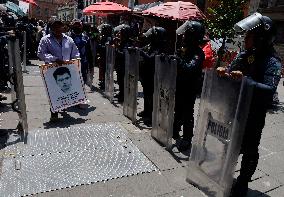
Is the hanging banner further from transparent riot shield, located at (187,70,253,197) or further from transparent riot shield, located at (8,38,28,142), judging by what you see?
transparent riot shield, located at (187,70,253,197)

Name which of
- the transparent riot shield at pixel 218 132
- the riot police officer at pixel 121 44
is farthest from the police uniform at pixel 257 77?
the riot police officer at pixel 121 44

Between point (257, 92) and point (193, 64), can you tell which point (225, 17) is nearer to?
point (193, 64)

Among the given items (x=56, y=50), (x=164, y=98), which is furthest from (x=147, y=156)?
(x=56, y=50)

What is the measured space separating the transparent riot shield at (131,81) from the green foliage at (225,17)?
4.74m

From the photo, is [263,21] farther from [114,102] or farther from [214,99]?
[114,102]

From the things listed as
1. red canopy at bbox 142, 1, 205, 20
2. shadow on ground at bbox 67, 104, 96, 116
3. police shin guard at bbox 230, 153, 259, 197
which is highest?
red canopy at bbox 142, 1, 205, 20

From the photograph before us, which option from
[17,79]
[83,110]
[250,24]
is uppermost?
[250,24]

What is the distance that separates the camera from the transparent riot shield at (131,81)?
19.0 feet

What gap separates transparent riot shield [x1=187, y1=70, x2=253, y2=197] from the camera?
10.5 feet

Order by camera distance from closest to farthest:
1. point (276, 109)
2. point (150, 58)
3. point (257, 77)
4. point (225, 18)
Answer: point (257, 77) → point (150, 58) → point (276, 109) → point (225, 18)

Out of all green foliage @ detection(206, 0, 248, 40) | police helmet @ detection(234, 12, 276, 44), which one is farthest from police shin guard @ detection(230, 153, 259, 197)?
green foliage @ detection(206, 0, 248, 40)

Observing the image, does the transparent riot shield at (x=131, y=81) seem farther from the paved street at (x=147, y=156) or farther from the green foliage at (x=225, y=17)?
the green foliage at (x=225, y=17)

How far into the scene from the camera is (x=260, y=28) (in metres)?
3.34

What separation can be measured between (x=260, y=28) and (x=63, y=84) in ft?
12.5
